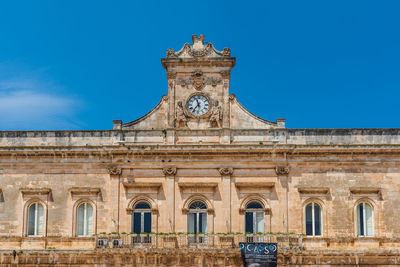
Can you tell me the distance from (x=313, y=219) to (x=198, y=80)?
8.98 metres

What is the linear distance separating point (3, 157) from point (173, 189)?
28.1 feet

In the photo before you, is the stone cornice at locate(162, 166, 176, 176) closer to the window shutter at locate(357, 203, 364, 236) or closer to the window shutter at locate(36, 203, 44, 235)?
the window shutter at locate(36, 203, 44, 235)

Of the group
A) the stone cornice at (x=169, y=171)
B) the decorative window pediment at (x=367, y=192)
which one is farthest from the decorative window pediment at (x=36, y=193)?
the decorative window pediment at (x=367, y=192)

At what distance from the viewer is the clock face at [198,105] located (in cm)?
3256

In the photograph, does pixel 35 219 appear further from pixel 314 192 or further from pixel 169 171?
pixel 314 192

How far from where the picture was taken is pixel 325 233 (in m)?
30.8

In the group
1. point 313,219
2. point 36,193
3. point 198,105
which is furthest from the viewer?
point 198,105

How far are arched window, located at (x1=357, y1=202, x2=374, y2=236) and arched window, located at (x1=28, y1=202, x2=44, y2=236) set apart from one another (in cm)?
1543

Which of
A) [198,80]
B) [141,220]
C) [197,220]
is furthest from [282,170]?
[141,220]

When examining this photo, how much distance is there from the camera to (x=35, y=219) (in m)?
31.5

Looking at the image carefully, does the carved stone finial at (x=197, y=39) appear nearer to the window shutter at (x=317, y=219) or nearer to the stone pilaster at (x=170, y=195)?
the stone pilaster at (x=170, y=195)

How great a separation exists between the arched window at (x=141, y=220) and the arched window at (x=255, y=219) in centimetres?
479

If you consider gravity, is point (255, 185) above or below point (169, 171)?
below

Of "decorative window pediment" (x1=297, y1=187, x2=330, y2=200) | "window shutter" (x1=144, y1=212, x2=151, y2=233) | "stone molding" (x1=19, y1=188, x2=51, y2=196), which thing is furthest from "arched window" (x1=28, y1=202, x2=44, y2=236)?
"decorative window pediment" (x1=297, y1=187, x2=330, y2=200)
